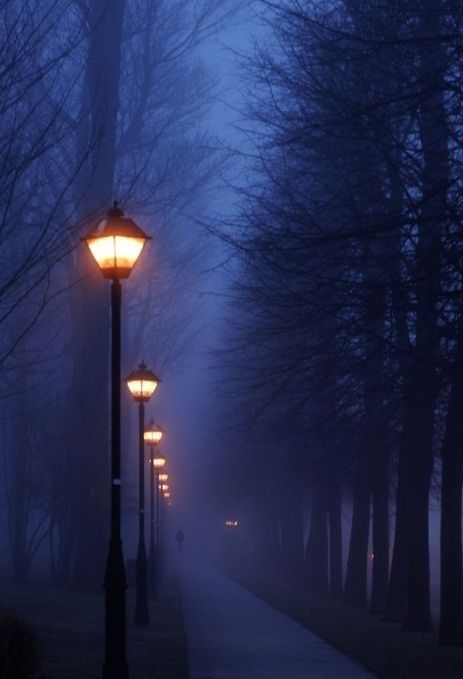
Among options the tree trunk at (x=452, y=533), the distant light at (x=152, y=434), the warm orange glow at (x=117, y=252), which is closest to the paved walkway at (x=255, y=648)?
the tree trunk at (x=452, y=533)

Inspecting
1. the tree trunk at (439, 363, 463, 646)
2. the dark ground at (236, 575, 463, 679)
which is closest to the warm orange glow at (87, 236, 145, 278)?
the dark ground at (236, 575, 463, 679)

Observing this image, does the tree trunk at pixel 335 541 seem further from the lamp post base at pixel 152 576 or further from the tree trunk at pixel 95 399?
the tree trunk at pixel 95 399

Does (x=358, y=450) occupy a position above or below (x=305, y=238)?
below

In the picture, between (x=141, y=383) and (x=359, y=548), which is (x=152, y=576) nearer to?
(x=359, y=548)

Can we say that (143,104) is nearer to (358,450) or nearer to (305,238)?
(358,450)

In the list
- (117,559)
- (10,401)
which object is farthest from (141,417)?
(10,401)

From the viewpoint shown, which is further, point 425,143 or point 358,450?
point 358,450

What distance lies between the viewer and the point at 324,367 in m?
19.0

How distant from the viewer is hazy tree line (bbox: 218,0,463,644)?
49.5 ft

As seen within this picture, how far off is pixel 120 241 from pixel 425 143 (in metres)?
6.55

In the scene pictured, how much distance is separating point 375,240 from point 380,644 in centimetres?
821

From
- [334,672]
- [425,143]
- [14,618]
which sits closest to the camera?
[14,618]

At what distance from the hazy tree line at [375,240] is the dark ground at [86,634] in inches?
168

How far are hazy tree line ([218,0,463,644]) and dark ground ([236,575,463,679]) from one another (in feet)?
2.87
